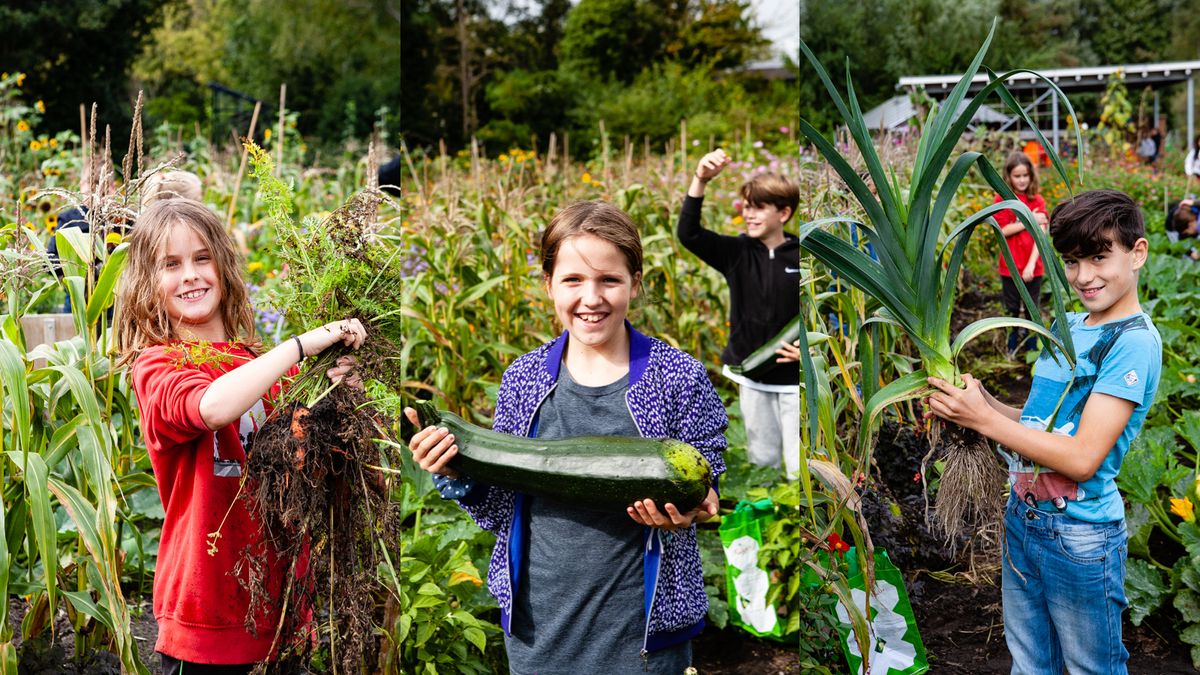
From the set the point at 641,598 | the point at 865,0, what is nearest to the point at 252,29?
the point at 865,0

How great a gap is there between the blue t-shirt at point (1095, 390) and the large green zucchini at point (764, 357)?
167 cm

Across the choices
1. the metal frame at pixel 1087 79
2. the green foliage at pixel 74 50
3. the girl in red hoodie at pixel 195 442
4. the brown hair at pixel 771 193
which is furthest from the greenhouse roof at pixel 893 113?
the green foliage at pixel 74 50

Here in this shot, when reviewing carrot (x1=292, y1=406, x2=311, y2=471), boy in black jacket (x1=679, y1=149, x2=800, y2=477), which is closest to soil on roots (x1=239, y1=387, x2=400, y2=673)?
carrot (x1=292, y1=406, x2=311, y2=471)

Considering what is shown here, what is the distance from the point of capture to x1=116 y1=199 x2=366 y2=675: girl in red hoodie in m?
1.99

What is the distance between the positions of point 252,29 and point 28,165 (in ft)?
41.9

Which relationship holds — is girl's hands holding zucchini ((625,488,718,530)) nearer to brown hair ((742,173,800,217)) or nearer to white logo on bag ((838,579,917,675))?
white logo on bag ((838,579,917,675))

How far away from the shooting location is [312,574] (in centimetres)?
205

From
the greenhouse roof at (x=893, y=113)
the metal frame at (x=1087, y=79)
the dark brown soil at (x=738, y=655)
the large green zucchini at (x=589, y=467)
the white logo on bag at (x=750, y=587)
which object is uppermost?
the metal frame at (x=1087, y=79)

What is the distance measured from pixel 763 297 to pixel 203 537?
8.81 ft

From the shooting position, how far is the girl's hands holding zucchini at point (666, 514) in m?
1.87

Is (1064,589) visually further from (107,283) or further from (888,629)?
(107,283)

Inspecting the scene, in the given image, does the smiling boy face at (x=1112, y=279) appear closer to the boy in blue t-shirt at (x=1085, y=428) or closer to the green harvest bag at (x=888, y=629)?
the boy in blue t-shirt at (x=1085, y=428)

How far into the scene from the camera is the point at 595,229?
6.48 feet

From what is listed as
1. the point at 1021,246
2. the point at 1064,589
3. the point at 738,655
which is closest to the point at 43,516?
the point at 738,655
